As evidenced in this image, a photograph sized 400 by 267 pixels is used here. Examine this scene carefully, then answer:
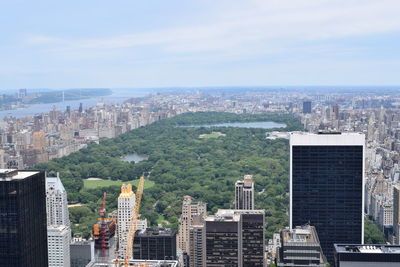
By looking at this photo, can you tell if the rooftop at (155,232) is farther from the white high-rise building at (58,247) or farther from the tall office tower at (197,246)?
the white high-rise building at (58,247)

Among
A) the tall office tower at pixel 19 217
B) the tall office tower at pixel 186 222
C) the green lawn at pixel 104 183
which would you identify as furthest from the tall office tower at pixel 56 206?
the tall office tower at pixel 19 217

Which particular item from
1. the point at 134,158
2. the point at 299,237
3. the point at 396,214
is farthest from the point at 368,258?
the point at 134,158

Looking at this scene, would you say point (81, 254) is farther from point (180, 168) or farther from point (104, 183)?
point (180, 168)

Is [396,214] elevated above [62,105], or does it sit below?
below

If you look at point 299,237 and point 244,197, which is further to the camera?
point 244,197

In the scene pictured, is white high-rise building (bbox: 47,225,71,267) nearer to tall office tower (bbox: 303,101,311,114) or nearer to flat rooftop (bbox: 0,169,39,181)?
flat rooftop (bbox: 0,169,39,181)

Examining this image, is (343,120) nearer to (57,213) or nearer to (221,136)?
(221,136)

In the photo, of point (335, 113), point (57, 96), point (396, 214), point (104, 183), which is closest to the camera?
point (396, 214)
